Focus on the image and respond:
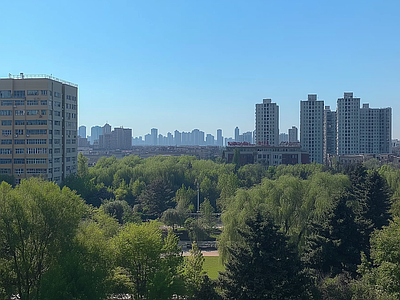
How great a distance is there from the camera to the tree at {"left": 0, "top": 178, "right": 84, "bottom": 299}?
14445mm

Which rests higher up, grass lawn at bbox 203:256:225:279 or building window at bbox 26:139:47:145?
building window at bbox 26:139:47:145

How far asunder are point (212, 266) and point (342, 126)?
243 ft

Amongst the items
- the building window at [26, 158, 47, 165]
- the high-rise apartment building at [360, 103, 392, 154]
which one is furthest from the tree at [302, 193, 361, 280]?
the high-rise apartment building at [360, 103, 392, 154]

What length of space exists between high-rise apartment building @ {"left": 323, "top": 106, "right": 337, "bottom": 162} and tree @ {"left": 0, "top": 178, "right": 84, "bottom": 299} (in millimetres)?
90178

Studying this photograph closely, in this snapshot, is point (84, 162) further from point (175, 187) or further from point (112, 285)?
point (112, 285)

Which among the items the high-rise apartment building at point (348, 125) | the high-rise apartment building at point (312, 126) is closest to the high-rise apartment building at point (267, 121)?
the high-rise apartment building at point (312, 126)

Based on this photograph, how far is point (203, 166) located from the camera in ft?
187

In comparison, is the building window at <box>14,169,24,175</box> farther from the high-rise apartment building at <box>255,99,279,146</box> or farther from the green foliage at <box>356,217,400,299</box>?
the high-rise apartment building at <box>255,99,279,146</box>

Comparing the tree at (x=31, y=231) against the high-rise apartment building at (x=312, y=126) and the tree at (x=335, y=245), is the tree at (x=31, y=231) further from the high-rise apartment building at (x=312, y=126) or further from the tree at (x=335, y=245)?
the high-rise apartment building at (x=312, y=126)

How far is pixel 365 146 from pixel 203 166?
50.9m

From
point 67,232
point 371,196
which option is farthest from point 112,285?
point 371,196

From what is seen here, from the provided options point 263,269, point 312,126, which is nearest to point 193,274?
point 263,269

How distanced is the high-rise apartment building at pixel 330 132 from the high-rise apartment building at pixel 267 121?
1287 cm

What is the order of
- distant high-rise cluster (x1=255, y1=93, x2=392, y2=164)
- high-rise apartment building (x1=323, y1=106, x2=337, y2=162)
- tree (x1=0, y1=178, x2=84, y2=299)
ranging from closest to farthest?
tree (x1=0, y1=178, x2=84, y2=299) → distant high-rise cluster (x1=255, y1=93, x2=392, y2=164) → high-rise apartment building (x1=323, y1=106, x2=337, y2=162)
